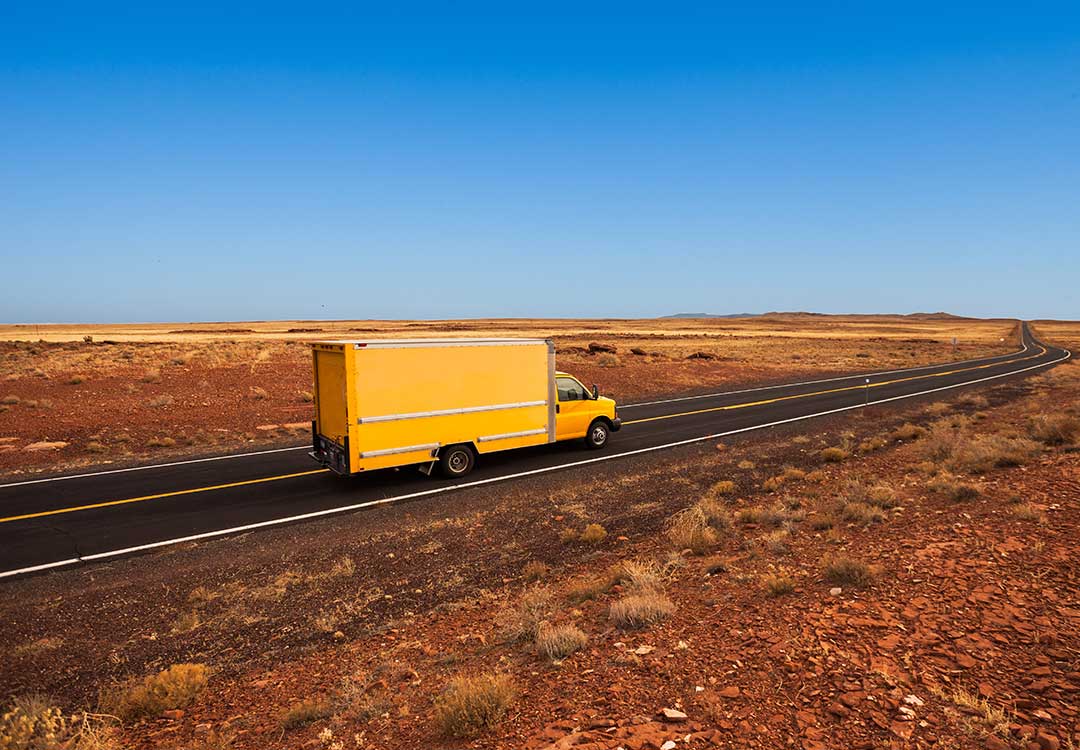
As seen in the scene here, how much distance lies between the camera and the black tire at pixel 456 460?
13.4 metres

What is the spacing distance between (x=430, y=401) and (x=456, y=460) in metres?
1.71

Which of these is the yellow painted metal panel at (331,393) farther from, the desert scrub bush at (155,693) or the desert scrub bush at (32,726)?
the desert scrub bush at (32,726)

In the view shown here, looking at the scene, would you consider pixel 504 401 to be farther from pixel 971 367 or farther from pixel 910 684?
pixel 971 367

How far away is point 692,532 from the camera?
9117mm

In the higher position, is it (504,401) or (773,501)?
(504,401)

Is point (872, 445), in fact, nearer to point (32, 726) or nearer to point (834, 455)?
point (834, 455)

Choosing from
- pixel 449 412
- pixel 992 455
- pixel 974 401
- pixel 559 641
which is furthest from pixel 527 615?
pixel 974 401

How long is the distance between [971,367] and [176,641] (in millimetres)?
51448

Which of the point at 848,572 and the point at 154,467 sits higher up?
the point at 848,572

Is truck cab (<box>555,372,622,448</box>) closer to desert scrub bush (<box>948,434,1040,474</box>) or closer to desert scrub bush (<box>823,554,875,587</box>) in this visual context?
desert scrub bush (<box>948,434,1040,474</box>)

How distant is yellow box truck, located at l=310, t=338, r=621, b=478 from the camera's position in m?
12.0

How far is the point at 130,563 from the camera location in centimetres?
878

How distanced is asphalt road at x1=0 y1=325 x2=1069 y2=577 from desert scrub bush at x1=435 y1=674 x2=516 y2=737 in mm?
6813

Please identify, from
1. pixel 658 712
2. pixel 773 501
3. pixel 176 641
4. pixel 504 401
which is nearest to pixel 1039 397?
pixel 773 501
